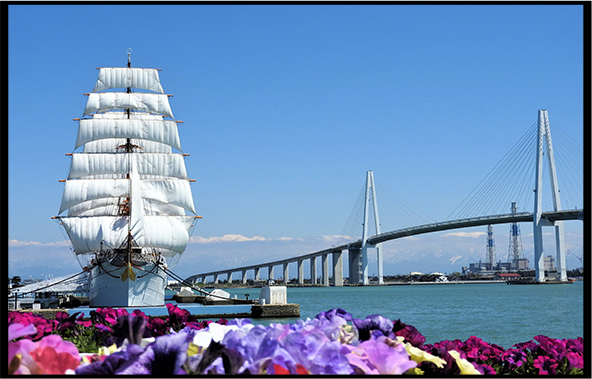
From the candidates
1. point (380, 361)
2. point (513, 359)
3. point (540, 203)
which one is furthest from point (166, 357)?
point (540, 203)

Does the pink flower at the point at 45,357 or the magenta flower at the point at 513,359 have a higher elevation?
the pink flower at the point at 45,357

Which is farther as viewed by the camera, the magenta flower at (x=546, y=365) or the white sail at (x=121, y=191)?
the white sail at (x=121, y=191)

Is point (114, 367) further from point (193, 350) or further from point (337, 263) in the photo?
point (337, 263)

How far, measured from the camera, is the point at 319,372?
2482 millimetres

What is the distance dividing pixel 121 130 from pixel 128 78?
5.75 m

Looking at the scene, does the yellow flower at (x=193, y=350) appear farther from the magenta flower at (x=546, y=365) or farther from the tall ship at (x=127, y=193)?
the tall ship at (x=127, y=193)

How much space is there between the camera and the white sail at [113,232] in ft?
135

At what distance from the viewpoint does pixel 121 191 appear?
151 feet

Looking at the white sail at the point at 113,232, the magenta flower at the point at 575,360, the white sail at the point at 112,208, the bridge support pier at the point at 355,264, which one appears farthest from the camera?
the bridge support pier at the point at 355,264

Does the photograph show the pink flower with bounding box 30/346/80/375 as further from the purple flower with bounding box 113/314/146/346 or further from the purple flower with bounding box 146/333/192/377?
A: the purple flower with bounding box 113/314/146/346

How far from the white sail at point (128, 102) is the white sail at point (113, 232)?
426 inches

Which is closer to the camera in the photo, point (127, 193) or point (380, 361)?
point (380, 361)

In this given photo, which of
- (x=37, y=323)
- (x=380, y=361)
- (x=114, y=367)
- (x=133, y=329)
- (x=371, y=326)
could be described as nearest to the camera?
(x=114, y=367)

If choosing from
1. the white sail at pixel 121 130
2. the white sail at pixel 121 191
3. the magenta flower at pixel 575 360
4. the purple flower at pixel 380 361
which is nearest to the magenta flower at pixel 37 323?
→ the purple flower at pixel 380 361
